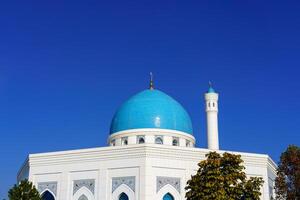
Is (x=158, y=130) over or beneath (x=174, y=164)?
over

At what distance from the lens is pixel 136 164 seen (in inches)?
951

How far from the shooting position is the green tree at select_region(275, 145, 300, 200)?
19266mm

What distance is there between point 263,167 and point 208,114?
216 inches

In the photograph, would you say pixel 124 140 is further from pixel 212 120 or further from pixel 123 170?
pixel 212 120

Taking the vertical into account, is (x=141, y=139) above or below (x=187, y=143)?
below

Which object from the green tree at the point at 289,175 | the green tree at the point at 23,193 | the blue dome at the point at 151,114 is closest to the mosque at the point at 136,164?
the blue dome at the point at 151,114

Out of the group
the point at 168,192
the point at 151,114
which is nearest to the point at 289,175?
the point at 168,192

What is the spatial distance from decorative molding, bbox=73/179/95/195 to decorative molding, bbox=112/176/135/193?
48.7 inches

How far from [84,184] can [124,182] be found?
7.91 feet

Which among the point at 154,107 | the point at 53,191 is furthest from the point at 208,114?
the point at 53,191

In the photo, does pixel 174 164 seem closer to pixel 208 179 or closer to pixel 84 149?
pixel 84 149

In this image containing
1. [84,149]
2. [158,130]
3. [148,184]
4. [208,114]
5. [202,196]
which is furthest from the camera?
[208,114]

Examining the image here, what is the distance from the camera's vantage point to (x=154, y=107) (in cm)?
2872

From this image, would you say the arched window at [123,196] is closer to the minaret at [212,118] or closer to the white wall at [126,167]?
the white wall at [126,167]
